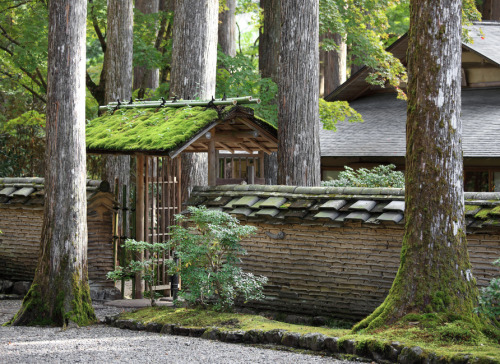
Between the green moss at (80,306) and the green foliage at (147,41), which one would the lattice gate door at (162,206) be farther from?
the green foliage at (147,41)

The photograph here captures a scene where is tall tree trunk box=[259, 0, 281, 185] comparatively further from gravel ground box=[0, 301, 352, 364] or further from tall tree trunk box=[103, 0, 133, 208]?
gravel ground box=[0, 301, 352, 364]

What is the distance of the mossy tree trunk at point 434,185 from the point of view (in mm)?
7473

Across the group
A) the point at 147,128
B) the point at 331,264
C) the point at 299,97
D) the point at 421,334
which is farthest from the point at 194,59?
the point at 421,334

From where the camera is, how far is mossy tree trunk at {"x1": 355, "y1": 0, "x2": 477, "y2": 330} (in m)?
7.47

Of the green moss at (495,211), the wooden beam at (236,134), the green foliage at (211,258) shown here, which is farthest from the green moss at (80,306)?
the green moss at (495,211)

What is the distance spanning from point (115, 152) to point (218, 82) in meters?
6.45

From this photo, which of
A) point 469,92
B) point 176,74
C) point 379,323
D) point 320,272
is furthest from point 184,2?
point 469,92

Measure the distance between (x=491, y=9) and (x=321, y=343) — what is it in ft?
82.0

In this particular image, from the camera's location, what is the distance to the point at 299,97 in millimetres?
12508

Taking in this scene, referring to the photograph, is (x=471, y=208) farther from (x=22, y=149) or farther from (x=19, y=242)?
(x=22, y=149)

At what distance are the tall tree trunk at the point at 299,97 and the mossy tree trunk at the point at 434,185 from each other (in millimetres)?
4410

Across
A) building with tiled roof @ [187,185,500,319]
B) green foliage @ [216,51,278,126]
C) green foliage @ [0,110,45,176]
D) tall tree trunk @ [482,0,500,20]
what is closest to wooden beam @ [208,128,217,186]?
building with tiled roof @ [187,185,500,319]

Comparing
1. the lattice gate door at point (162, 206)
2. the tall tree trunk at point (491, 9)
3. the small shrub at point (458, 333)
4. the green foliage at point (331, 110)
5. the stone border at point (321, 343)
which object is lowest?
the stone border at point (321, 343)

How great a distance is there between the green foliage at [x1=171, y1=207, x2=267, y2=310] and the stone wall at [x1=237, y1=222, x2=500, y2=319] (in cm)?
58
